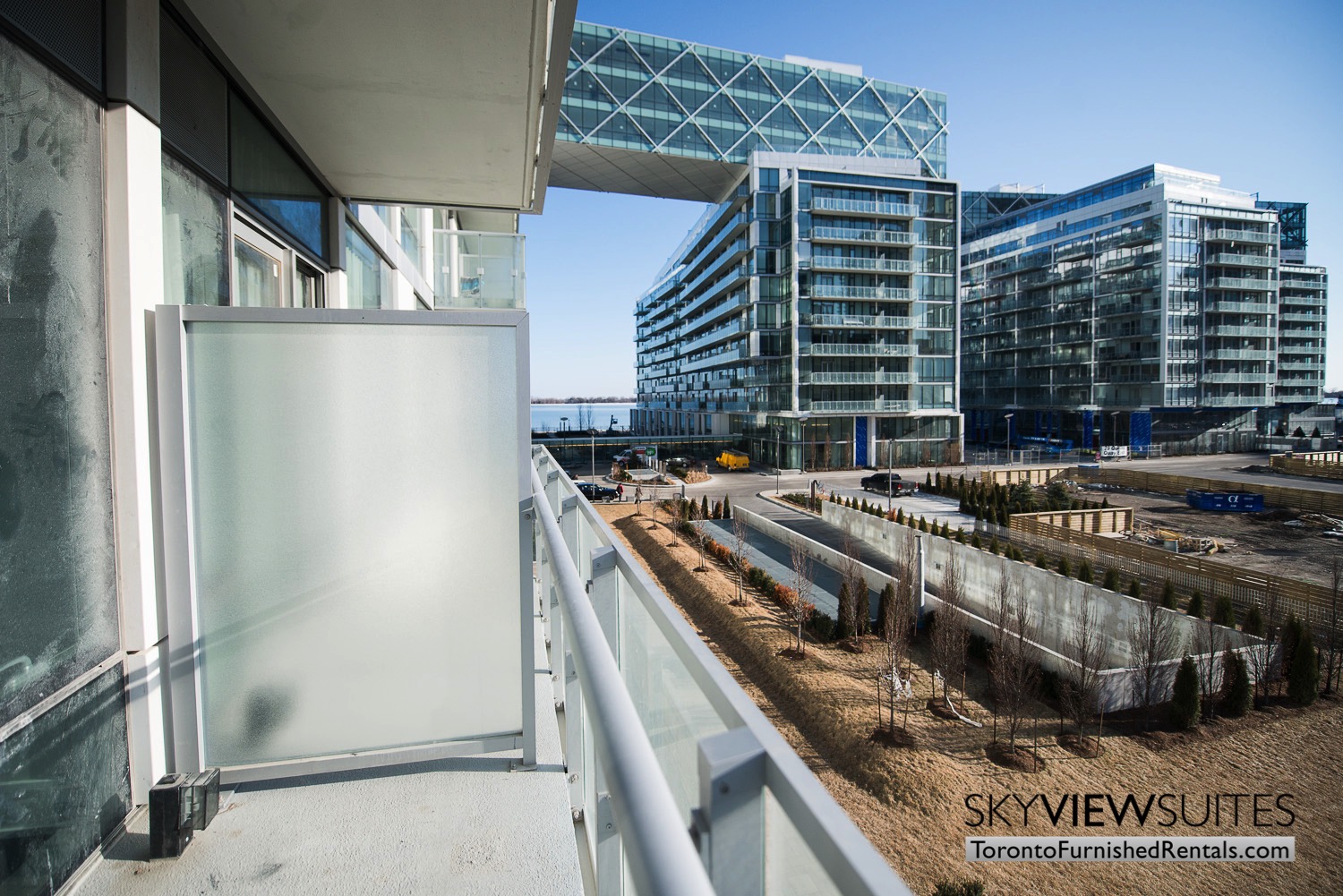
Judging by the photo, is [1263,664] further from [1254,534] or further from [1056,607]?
[1254,534]

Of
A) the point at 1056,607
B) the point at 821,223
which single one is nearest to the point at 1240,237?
the point at 821,223

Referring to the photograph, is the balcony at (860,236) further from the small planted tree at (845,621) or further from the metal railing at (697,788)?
the metal railing at (697,788)

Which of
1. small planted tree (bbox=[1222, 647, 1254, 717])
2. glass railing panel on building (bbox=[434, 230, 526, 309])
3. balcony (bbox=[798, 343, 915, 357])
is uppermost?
balcony (bbox=[798, 343, 915, 357])

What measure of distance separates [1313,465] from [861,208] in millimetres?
32165

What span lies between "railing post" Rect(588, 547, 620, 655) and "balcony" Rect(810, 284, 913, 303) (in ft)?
151

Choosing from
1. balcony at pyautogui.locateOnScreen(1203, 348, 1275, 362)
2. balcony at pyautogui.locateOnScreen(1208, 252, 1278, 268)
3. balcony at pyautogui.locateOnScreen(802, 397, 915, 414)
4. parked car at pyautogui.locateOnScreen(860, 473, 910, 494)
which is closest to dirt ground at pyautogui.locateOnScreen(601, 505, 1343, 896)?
parked car at pyautogui.locateOnScreen(860, 473, 910, 494)

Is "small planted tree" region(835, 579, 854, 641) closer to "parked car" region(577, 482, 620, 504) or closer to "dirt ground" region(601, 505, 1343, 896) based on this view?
"dirt ground" region(601, 505, 1343, 896)

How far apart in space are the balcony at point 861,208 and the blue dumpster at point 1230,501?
2402 centimetres

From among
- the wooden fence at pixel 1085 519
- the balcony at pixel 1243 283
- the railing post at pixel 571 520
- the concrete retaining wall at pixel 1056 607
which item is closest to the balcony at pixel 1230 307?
the balcony at pixel 1243 283

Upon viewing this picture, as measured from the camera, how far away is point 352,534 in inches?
114

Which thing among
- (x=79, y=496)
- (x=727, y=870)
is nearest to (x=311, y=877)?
Result: (x=79, y=496)

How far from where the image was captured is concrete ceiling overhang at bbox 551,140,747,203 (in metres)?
46.9

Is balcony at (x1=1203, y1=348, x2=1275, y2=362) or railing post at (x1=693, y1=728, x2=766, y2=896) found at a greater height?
balcony at (x1=1203, y1=348, x2=1275, y2=362)

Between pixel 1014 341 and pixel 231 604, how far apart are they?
246ft
